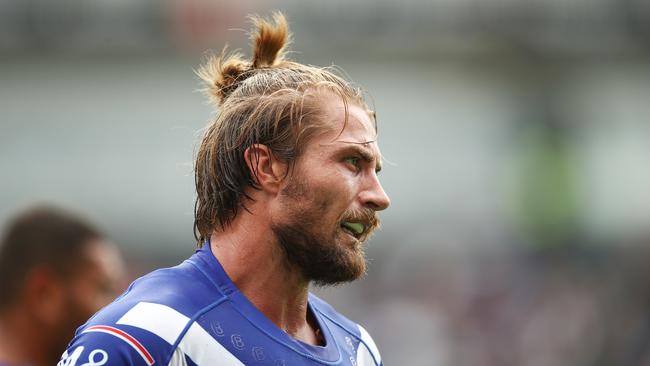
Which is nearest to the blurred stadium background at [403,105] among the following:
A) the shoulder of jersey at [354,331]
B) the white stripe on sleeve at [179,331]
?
the shoulder of jersey at [354,331]

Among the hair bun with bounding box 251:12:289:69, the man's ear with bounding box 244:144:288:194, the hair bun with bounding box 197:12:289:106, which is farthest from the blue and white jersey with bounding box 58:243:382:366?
the hair bun with bounding box 251:12:289:69

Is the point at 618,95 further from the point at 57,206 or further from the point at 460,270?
the point at 57,206

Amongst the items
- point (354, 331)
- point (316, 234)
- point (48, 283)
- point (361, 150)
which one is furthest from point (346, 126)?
point (48, 283)

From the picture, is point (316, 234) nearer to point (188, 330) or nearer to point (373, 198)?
point (373, 198)

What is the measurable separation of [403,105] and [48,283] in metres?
24.6

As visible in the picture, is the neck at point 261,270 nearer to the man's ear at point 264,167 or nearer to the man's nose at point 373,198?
the man's ear at point 264,167

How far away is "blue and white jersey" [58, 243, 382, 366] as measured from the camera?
11.9 feet

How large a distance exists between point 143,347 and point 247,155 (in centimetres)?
77

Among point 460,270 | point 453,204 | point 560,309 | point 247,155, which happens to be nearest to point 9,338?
point 247,155

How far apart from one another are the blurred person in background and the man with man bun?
69.4 inches

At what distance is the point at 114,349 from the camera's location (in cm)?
359

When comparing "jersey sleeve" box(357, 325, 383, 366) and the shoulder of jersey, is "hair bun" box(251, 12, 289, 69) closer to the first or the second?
the shoulder of jersey

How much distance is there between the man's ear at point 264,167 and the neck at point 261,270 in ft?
0.39

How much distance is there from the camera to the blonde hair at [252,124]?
404 cm
